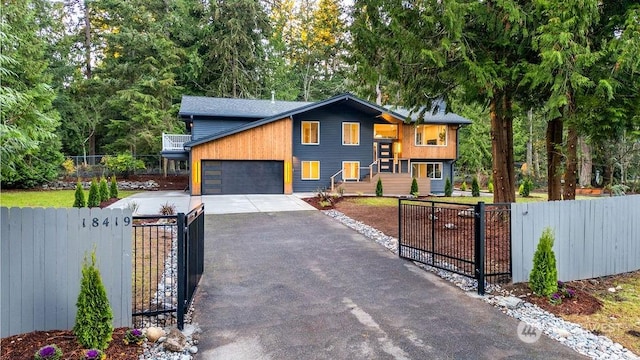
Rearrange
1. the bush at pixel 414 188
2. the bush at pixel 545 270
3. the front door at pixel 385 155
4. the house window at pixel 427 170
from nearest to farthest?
the bush at pixel 545 270 → the bush at pixel 414 188 → the front door at pixel 385 155 → the house window at pixel 427 170

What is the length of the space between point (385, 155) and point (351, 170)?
310 centimetres

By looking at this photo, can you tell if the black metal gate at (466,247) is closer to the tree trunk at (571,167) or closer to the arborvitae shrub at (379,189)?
the tree trunk at (571,167)

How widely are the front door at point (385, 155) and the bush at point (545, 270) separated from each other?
19.2 meters

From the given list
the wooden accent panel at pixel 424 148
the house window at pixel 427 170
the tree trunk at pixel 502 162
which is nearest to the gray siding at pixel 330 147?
the wooden accent panel at pixel 424 148

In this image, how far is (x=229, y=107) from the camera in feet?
74.0

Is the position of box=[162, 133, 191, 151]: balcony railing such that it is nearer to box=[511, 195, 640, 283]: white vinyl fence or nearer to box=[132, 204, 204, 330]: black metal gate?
box=[132, 204, 204, 330]: black metal gate

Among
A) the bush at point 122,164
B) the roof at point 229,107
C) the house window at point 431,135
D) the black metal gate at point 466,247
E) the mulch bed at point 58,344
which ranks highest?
the roof at point 229,107

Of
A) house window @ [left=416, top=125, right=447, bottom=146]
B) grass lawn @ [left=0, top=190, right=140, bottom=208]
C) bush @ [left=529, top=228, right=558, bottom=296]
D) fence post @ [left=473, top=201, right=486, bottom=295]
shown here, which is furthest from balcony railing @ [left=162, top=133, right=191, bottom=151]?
bush @ [left=529, top=228, right=558, bottom=296]

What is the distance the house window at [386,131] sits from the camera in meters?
23.7

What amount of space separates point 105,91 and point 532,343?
30.5 m

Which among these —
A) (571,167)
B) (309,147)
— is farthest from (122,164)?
(571,167)

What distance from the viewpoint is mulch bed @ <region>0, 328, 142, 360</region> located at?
10.4 ft

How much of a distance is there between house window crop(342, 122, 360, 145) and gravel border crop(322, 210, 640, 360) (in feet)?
54.6

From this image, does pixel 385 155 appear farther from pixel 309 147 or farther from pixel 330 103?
pixel 330 103
